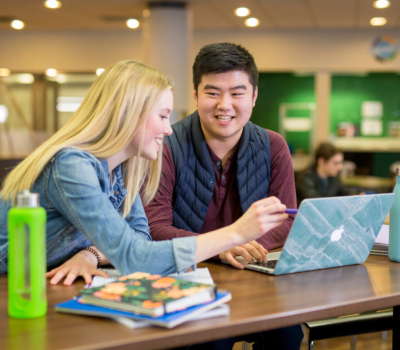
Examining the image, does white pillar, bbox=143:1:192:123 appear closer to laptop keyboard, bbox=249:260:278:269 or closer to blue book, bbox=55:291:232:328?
laptop keyboard, bbox=249:260:278:269

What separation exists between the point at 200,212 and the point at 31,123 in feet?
23.5

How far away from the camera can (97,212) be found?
1.06m

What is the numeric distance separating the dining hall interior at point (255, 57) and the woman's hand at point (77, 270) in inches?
157

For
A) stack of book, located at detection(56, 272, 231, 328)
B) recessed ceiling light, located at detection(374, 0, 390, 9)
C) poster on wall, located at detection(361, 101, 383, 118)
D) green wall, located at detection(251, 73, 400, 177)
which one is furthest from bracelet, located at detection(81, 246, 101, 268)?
poster on wall, located at detection(361, 101, 383, 118)

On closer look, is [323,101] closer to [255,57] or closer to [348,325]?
[255,57]

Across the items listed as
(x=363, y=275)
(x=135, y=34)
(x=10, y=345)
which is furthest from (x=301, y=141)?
(x=10, y=345)

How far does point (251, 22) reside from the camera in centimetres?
677

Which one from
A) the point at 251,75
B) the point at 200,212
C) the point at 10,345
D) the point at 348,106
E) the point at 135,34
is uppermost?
the point at 135,34

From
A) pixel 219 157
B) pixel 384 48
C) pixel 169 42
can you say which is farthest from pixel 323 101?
pixel 219 157

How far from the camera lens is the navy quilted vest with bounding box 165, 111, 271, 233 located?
5.74ft

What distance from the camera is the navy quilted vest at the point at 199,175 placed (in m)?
1.75

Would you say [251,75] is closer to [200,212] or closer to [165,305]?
[200,212]

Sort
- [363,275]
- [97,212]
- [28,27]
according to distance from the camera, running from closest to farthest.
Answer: [97,212] < [363,275] < [28,27]

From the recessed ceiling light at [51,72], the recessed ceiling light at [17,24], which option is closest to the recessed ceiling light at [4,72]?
the recessed ceiling light at [51,72]
